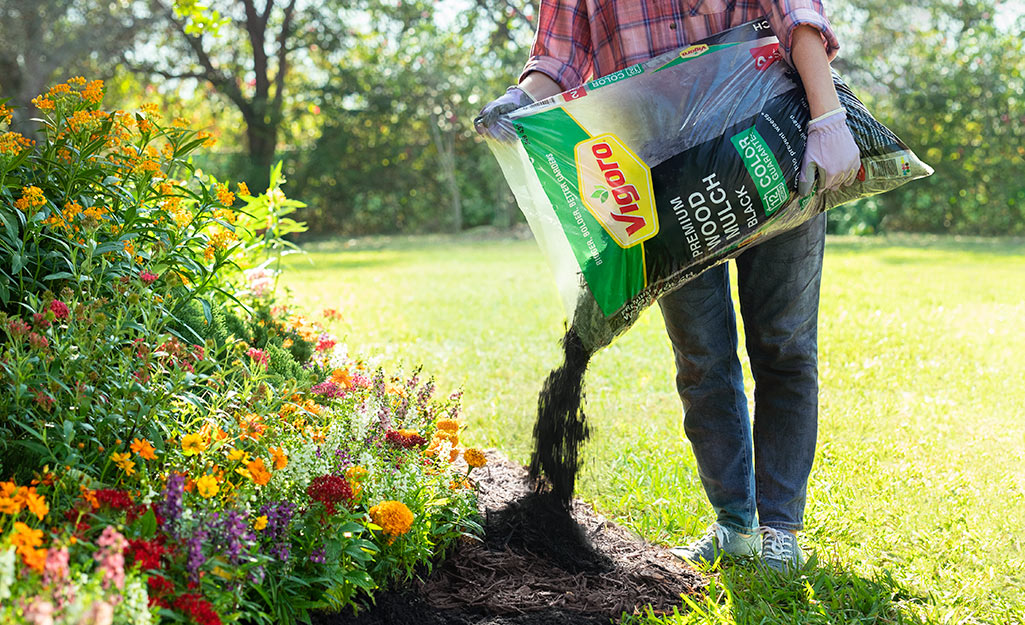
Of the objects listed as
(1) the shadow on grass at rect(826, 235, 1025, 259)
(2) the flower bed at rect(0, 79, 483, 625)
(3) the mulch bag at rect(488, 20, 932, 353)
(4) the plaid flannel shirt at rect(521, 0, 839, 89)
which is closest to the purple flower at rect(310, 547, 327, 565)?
(2) the flower bed at rect(0, 79, 483, 625)

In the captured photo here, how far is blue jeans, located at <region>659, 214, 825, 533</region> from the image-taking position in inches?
85.1

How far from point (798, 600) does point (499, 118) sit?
1386 millimetres

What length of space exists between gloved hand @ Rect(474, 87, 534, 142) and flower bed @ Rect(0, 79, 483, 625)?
696mm

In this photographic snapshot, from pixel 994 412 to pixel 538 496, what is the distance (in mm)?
2458

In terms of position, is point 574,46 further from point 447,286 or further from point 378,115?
point 378,115

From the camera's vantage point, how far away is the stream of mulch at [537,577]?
196 centimetres

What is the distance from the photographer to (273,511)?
1660mm

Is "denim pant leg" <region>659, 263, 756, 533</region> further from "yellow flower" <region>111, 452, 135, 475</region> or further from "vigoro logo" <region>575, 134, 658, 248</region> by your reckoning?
"yellow flower" <region>111, 452, 135, 475</region>

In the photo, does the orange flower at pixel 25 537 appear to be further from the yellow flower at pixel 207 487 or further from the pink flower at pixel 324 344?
the pink flower at pixel 324 344

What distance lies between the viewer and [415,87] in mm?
13875

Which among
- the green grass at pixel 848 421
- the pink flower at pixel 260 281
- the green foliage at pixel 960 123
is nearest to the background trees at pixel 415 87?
the green foliage at pixel 960 123

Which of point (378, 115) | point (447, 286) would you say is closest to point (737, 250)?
point (447, 286)

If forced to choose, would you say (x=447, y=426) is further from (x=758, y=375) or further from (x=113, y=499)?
(x=113, y=499)

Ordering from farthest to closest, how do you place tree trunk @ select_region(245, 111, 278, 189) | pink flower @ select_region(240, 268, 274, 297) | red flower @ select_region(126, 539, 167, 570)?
tree trunk @ select_region(245, 111, 278, 189), pink flower @ select_region(240, 268, 274, 297), red flower @ select_region(126, 539, 167, 570)
